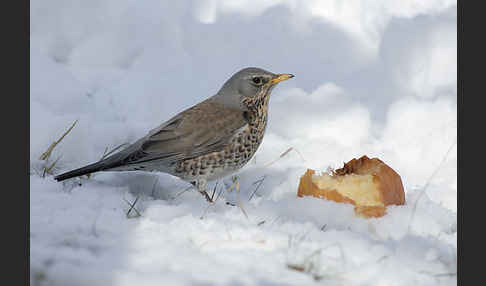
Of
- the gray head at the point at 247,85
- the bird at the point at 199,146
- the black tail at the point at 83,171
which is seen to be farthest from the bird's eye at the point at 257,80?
the black tail at the point at 83,171

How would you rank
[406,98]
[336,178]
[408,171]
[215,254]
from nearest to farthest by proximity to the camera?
1. [215,254]
2. [336,178]
3. [408,171]
4. [406,98]

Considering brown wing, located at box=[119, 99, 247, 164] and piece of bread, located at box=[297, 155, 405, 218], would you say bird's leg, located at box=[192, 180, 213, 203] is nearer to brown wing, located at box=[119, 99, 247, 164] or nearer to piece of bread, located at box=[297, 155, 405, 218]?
brown wing, located at box=[119, 99, 247, 164]

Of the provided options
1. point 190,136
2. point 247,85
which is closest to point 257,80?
point 247,85

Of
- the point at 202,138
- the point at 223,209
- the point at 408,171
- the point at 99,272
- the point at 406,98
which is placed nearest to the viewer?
the point at 99,272

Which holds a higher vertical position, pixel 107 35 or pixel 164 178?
pixel 107 35

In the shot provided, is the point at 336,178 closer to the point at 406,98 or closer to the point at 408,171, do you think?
the point at 408,171

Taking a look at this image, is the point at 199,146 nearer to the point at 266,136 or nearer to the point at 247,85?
the point at 247,85

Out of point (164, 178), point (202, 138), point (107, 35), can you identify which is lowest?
point (164, 178)

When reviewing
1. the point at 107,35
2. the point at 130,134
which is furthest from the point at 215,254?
the point at 107,35
